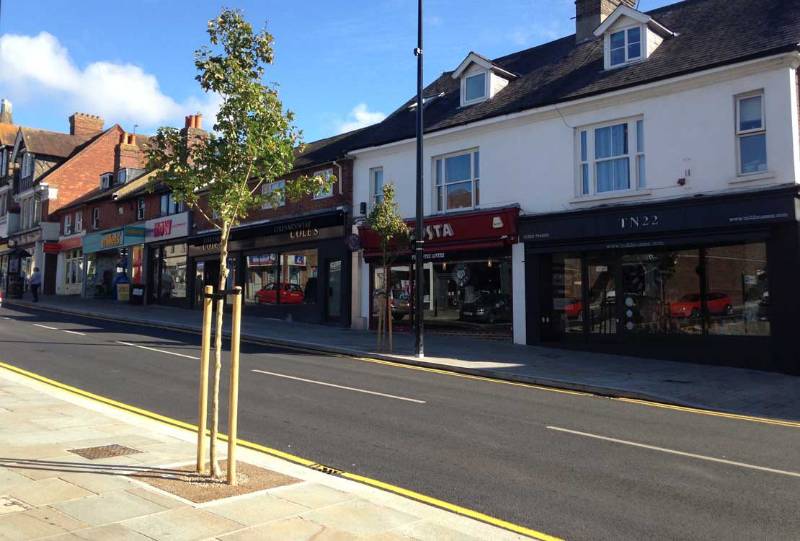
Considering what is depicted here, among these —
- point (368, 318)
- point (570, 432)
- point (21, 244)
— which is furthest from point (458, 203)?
point (21, 244)

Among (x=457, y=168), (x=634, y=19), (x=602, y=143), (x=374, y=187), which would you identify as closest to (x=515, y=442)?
(x=602, y=143)

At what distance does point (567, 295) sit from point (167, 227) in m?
23.2

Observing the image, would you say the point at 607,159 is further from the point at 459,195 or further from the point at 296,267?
the point at 296,267

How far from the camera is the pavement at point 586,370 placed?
11294 mm

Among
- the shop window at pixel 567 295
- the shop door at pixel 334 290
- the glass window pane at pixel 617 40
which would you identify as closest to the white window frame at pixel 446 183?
the shop window at pixel 567 295

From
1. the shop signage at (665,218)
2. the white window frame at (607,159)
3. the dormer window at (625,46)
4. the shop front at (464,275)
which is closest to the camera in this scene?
the shop signage at (665,218)

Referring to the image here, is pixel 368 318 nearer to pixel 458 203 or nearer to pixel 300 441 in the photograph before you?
pixel 458 203

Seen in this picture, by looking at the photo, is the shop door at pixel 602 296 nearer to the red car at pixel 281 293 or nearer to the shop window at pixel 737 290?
the shop window at pixel 737 290

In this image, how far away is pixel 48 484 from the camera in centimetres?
533

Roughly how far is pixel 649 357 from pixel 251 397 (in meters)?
10.9

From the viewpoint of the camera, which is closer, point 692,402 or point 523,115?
point 692,402

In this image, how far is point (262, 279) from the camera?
27484 millimetres

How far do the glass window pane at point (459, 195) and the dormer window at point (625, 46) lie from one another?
→ 18.7 feet

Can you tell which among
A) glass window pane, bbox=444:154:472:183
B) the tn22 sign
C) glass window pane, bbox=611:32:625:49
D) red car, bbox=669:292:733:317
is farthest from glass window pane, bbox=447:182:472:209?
red car, bbox=669:292:733:317
